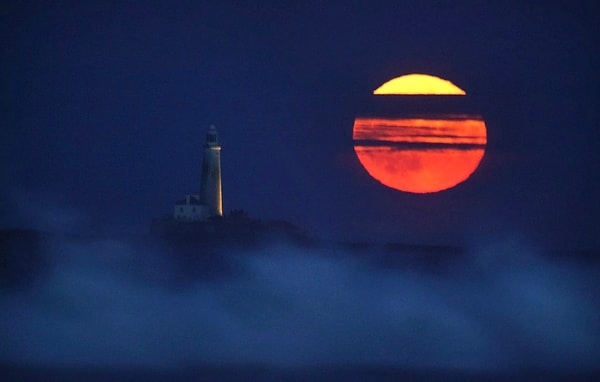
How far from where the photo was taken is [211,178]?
28875 millimetres

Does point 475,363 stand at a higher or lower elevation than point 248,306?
lower

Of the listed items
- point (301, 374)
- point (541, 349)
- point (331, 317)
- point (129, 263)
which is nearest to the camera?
point (301, 374)

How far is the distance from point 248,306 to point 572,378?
7094mm

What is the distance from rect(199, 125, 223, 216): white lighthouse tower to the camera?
94.6 feet

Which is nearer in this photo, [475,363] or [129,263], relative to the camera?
[475,363]

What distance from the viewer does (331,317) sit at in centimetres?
2670

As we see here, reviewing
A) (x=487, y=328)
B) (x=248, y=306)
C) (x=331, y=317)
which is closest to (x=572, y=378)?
(x=487, y=328)

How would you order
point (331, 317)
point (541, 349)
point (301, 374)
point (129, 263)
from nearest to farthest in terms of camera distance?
point (301, 374) → point (541, 349) → point (331, 317) → point (129, 263)

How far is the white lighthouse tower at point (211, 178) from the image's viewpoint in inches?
1135

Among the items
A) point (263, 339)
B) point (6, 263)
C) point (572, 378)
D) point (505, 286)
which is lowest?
point (572, 378)

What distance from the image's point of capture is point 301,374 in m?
22.5

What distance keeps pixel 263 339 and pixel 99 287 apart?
446 centimetres

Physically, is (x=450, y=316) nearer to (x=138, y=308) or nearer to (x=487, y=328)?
(x=487, y=328)

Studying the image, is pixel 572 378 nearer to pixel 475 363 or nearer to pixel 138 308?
pixel 475 363
